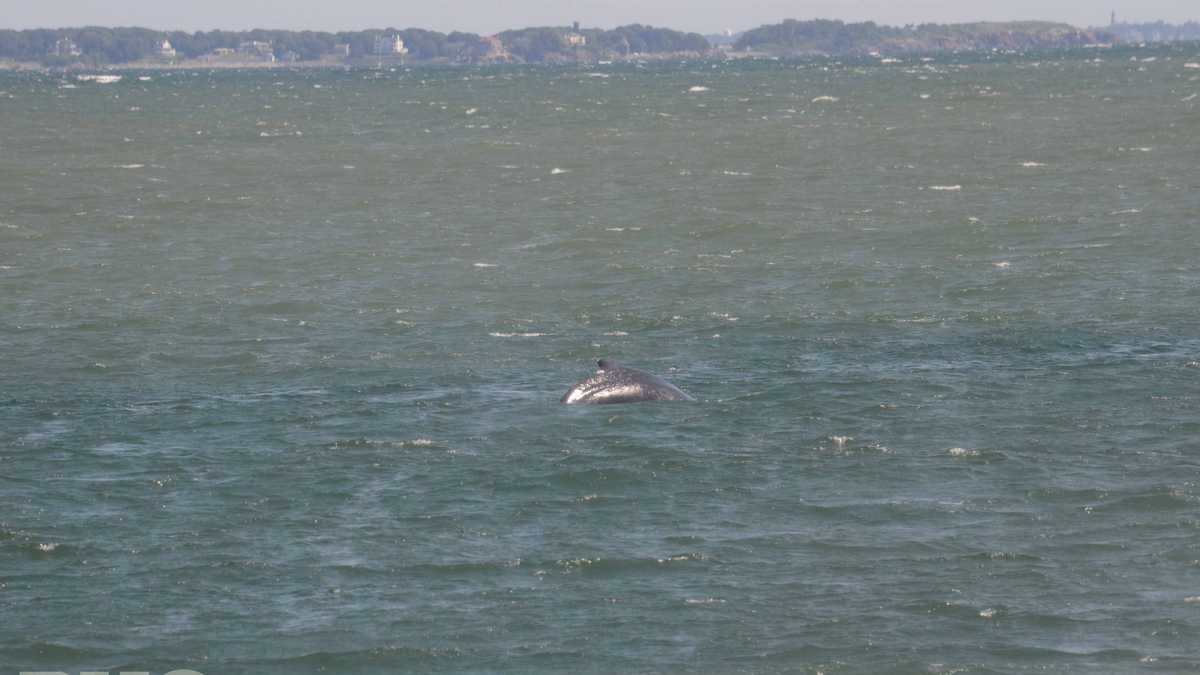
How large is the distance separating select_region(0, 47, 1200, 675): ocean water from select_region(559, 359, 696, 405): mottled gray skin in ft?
0.82

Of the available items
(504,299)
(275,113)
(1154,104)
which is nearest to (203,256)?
(504,299)

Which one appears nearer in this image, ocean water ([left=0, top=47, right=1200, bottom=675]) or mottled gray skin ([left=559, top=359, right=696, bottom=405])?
ocean water ([left=0, top=47, right=1200, bottom=675])

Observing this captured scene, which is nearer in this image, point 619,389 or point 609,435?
point 609,435

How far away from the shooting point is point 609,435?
69.9 feet

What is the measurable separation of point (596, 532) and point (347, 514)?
2714mm

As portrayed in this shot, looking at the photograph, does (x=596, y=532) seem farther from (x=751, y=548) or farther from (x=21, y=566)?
(x=21, y=566)

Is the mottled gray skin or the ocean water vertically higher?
the mottled gray skin

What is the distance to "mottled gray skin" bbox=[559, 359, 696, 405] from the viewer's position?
75.7 ft

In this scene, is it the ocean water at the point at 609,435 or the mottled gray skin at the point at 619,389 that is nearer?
the ocean water at the point at 609,435

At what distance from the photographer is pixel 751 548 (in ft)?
55.4

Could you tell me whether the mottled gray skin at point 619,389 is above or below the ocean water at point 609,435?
above

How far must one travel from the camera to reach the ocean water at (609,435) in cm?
1492

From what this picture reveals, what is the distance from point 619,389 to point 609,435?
1920 millimetres

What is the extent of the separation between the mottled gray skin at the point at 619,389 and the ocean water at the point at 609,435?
0.25m
